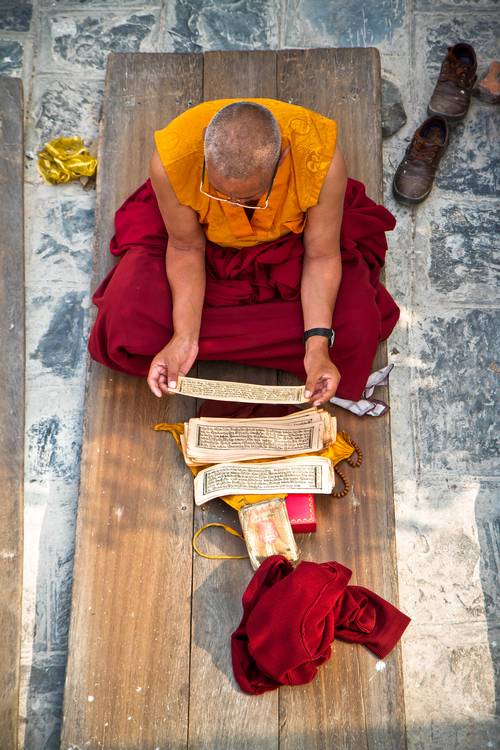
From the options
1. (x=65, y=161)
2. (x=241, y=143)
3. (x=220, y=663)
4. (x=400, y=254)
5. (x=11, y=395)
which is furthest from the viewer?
(x=65, y=161)

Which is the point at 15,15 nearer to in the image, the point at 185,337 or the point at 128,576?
the point at 185,337

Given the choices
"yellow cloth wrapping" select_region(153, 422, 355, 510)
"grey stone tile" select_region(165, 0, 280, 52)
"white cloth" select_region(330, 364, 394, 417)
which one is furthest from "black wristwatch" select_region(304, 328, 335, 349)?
"grey stone tile" select_region(165, 0, 280, 52)

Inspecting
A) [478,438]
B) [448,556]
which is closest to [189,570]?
[448,556]

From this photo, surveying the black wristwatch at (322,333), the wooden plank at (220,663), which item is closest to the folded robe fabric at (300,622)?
the wooden plank at (220,663)

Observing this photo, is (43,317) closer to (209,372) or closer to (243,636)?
(209,372)

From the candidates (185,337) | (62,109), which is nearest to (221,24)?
(62,109)

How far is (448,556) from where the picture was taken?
312 cm

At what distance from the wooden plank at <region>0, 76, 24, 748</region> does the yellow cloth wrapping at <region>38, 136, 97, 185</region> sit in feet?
0.37

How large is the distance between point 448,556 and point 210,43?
8.81ft

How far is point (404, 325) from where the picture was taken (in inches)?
137

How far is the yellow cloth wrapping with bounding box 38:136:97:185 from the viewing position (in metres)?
3.69

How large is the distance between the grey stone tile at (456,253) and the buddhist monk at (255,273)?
0.42 metres

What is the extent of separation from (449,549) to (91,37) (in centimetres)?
295

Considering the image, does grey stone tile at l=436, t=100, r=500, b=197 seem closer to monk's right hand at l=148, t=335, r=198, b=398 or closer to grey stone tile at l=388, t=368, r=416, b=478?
grey stone tile at l=388, t=368, r=416, b=478
